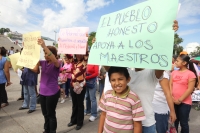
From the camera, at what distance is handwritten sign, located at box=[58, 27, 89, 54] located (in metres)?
2.89

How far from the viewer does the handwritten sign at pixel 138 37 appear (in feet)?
3.98

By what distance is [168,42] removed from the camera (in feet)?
3.89

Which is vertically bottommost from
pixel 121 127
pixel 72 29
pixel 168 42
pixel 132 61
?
pixel 121 127

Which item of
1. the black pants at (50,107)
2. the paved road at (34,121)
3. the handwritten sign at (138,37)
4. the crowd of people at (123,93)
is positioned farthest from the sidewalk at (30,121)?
the handwritten sign at (138,37)

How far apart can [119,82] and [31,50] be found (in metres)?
1.72

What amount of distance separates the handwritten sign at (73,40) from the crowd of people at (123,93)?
10.3 inches

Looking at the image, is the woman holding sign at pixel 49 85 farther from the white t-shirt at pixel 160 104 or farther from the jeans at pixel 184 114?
the jeans at pixel 184 114

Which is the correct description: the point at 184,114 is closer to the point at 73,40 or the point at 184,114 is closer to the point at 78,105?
the point at 78,105

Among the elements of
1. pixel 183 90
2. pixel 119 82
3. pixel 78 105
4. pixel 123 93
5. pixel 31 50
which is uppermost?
pixel 31 50

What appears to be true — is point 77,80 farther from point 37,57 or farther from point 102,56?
point 102,56

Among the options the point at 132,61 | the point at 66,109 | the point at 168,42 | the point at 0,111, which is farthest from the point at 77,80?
the point at 0,111

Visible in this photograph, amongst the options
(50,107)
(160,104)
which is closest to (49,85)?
(50,107)

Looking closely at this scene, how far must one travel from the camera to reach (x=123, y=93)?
5.07 feet

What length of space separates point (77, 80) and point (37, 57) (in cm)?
109
